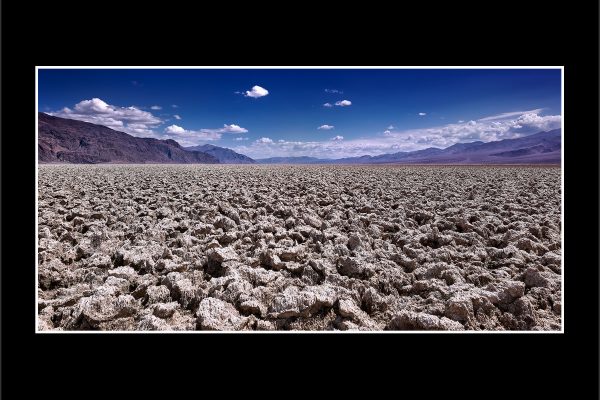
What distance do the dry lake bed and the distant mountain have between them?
57285mm

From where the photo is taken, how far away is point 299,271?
8.71 feet

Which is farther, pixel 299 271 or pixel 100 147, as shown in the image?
pixel 100 147

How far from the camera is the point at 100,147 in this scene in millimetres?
76688

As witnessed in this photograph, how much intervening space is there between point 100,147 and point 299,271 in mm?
87394

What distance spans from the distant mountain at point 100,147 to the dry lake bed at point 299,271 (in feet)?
188

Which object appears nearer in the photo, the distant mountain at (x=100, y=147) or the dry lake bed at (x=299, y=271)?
the dry lake bed at (x=299, y=271)

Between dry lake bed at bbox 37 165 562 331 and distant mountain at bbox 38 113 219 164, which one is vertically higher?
distant mountain at bbox 38 113 219 164

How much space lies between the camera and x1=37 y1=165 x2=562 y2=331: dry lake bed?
79.0 inches

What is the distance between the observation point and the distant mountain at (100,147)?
64.1m

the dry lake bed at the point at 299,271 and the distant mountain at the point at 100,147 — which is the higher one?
the distant mountain at the point at 100,147

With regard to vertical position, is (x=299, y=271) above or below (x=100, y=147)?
below
